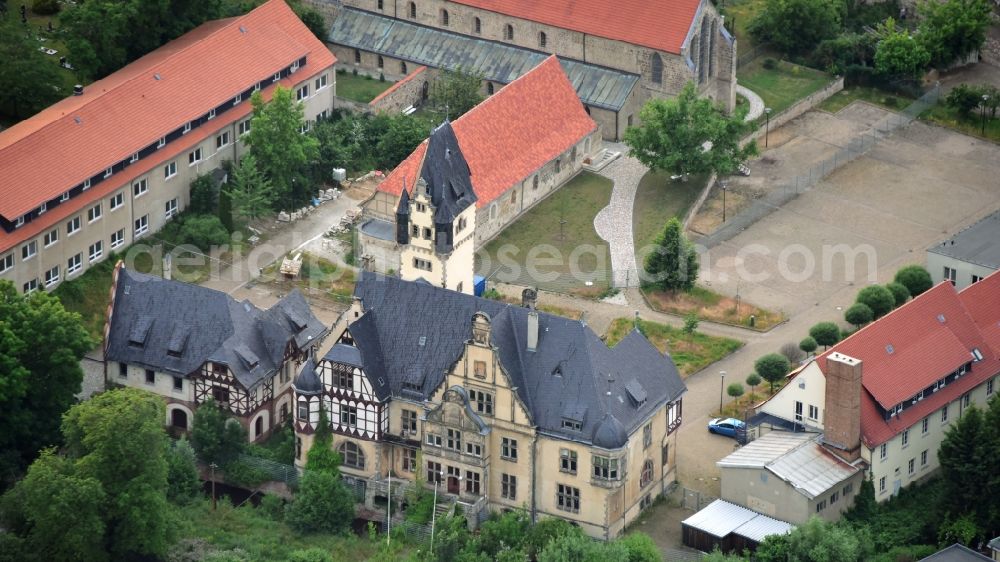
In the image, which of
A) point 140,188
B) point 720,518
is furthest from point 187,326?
point 720,518

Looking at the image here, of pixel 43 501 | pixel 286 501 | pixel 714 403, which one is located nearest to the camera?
pixel 43 501

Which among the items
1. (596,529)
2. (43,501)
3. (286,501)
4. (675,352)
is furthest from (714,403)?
(43,501)

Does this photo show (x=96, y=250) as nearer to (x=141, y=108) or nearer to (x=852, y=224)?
(x=141, y=108)

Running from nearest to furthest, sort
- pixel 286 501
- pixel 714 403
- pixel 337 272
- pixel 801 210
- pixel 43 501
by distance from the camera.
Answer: pixel 43 501, pixel 286 501, pixel 714 403, pixel 337 272, pixel 801 210

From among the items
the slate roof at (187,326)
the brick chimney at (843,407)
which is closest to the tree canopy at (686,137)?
the slate roof at (187,326)

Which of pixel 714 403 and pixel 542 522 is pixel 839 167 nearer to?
pixel 714 403
